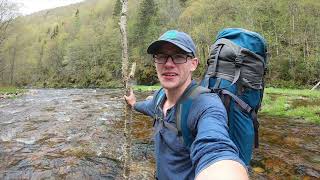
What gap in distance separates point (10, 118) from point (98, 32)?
291 ft

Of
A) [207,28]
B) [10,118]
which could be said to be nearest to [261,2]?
[207,28]

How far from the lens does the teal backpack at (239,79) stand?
3.74 meters

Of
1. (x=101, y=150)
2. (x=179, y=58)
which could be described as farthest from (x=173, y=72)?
(x=101, y=150)

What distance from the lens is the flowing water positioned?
348 inches

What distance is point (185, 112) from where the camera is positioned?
295cm

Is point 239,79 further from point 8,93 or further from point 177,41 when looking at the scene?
point 8,93

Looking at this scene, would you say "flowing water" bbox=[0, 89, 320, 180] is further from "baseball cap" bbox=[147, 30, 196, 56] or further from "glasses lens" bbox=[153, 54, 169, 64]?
"baseball cap" bbox=[147, 30, 196, 56]

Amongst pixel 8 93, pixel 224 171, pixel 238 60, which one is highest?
pixel 238 60

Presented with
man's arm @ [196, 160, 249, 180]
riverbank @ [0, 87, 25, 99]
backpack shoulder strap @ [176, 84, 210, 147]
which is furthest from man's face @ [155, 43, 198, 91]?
riverbank @ [0, 87, 25, 99]

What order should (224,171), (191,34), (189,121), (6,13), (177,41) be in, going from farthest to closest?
(191,34), (6,13), (177,41), (189,121), (224,171)

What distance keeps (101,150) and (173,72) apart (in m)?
8.33

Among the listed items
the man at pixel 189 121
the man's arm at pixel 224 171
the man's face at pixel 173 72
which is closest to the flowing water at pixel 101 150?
the man at pixel 189 121

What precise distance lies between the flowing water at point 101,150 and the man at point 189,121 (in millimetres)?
5509

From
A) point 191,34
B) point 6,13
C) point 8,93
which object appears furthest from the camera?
point 191,34
